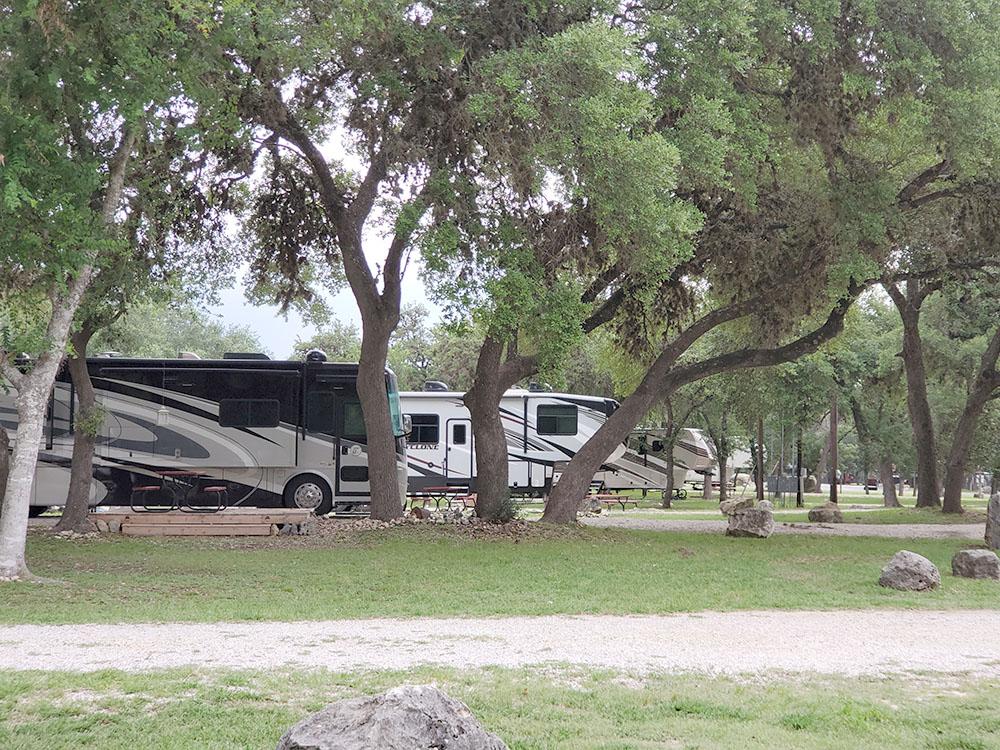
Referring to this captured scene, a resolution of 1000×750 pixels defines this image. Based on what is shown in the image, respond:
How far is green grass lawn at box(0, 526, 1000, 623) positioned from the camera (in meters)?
9.95

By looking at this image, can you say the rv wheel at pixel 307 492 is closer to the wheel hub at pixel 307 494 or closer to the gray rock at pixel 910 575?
the wheel hub at pixel 307 494

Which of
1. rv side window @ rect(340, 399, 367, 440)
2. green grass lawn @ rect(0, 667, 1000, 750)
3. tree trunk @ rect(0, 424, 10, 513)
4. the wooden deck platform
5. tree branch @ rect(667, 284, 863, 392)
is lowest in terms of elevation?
green grass lawn @ rect(0, 667, 1000, 750)

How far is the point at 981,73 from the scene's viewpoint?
1450cm

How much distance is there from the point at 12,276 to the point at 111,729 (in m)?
8.85

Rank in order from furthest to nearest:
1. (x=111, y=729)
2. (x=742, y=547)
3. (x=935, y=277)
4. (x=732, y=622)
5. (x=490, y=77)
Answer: (x=935, y=277)
(x=742, y=547)
(x=490, y=77)
(x=732, y=622)
(x=111, y=729)

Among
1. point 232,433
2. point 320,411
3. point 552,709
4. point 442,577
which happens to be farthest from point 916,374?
point 552,709

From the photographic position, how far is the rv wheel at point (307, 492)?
20605 mm

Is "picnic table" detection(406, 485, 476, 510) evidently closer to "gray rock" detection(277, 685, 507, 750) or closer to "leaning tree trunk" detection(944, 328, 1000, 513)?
"leaning tree trunk" detection(944, 328, 1000, 513)

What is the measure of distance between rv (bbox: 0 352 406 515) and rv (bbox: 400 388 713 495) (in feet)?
19.2

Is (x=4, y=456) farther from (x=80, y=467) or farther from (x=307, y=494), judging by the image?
(x=307, y=494)

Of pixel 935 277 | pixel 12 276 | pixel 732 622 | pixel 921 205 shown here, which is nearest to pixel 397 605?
pixel 732 622

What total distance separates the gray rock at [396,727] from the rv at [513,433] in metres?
21.8

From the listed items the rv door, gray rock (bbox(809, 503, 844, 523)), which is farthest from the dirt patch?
gray rock (bbox(809, 503, 844, 523))

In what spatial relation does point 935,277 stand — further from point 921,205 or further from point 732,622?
point 732,622
